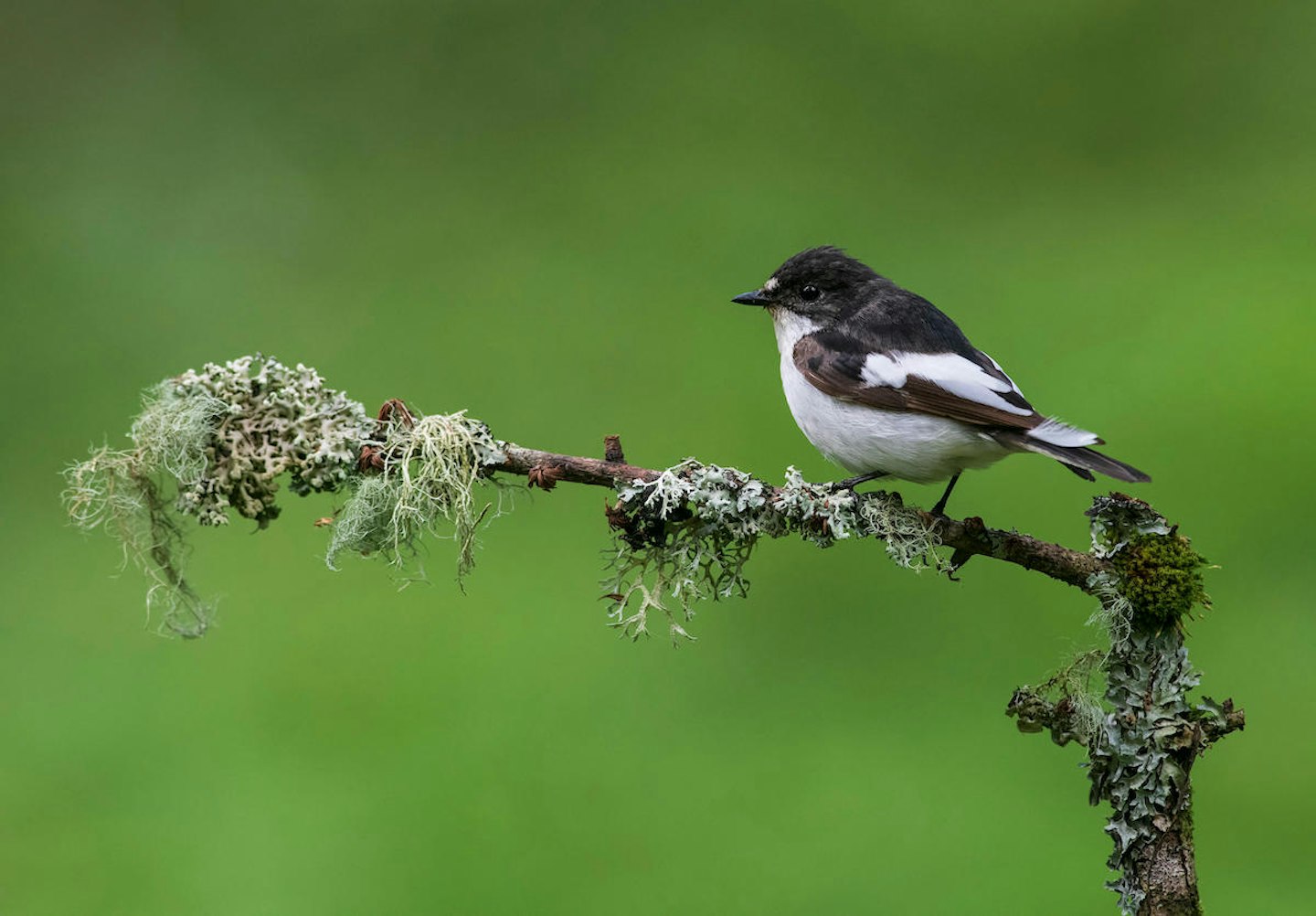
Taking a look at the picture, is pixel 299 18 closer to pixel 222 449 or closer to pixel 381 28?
pixel 381 28

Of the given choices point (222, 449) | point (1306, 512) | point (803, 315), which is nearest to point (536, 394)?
point (803, 315)

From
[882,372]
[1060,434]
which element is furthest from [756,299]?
[1060,434]

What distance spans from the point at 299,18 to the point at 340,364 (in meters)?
1.91

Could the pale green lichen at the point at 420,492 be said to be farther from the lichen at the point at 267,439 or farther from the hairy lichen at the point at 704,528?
the hairy lichen at the point at 704,528

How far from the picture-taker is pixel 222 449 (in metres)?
2.45

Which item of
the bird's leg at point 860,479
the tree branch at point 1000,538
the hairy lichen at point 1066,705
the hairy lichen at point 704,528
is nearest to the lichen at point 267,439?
the tree branch at point 1000,538

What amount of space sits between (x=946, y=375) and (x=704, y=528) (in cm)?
77

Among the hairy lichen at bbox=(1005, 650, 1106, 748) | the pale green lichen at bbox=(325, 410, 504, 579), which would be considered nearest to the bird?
the hairy lichen at bbox=(1005, 650, 1106, 748)

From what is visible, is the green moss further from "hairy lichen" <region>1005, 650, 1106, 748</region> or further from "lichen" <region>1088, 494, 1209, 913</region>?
"hairy lichen" <region>1005, 650, 1106, 748</region>

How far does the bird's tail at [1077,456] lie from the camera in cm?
242

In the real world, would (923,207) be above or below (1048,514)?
above

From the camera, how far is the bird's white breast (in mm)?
2824

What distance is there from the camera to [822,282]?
3.32 m

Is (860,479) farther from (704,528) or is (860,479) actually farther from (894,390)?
(704,528)
